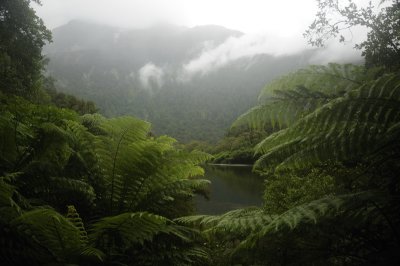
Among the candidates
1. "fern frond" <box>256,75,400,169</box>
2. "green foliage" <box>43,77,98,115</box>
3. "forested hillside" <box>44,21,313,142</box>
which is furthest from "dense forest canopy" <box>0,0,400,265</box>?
"forested hillside" <box>44,21,313,142</box>

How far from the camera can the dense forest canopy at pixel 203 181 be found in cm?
203

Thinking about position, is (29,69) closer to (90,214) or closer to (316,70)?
(90,214)

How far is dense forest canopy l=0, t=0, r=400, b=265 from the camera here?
2027 millimetres

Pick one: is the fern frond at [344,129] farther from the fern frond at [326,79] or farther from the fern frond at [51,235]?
the fern frond at [51,235]

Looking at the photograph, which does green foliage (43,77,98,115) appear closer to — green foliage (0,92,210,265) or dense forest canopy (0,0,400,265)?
green foliage (0,92,210,265)

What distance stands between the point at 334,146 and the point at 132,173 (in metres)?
1.85

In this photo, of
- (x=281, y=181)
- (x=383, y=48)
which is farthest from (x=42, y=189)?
(x=383, y=48)

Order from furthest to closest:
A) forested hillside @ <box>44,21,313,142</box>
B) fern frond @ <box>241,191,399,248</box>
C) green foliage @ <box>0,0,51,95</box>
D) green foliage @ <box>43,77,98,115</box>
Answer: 1. forested hillside @ <box>44,21,313,142</box>
2. green foliage @ <box>43,77,98,115</box>
3. green foliage @ <box>0,0,51,95</box>
4. fern frond @ <box>241,191,399,248</box>

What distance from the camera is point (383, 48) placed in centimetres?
1045

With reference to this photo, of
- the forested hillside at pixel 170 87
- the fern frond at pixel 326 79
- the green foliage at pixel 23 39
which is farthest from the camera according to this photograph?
the forested hillside at pixel 170 87

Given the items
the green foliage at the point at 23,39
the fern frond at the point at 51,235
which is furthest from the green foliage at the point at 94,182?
the green foliage at the point at 23,39

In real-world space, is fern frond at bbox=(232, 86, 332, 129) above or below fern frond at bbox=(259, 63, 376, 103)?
below

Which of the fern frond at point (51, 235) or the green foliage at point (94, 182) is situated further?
the green foliage at point (94, 182)

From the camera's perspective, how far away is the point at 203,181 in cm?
384
